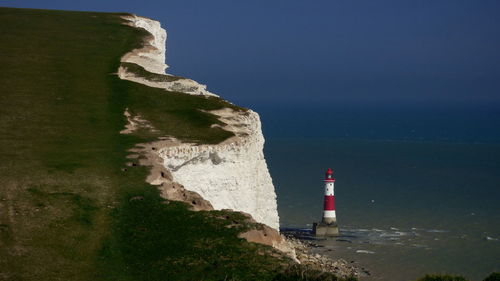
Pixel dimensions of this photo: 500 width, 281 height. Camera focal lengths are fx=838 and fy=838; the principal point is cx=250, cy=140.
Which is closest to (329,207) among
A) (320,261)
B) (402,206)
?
(320,261)

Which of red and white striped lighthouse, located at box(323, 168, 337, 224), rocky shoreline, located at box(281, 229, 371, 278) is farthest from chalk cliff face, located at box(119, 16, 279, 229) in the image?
red and white striped lighthouse, located at box(323, 168, 337, 224)

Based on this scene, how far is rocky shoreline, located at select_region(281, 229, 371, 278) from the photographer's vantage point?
40.2 metres

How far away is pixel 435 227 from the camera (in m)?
54.3

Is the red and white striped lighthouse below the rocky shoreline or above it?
above

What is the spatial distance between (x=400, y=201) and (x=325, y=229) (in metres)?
16.7

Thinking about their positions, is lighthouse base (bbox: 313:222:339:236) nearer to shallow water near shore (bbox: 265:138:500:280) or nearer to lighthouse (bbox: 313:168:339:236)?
lighthouse (bbox: 313:168:339:236)

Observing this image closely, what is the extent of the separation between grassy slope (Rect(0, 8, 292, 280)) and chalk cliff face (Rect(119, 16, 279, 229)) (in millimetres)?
934

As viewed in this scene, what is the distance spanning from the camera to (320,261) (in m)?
41.9

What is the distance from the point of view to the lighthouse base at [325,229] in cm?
5003

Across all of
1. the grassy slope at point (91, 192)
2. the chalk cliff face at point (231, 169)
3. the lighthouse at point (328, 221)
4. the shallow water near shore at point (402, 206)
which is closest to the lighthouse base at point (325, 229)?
the lighthouse at point (328, 221)

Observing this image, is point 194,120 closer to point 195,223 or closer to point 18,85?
point 18,85

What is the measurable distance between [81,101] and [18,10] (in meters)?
31.1

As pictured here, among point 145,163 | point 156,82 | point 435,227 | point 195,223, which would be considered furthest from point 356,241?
point 195,223

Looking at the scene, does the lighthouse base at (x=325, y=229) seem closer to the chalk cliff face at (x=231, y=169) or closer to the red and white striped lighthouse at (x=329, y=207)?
the red and white striped lighthouse at (x=329, y=207)
